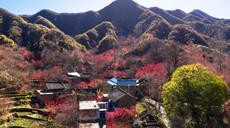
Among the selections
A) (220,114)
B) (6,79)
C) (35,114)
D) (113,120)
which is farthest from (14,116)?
(220,114)

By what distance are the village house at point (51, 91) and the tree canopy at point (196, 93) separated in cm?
2283

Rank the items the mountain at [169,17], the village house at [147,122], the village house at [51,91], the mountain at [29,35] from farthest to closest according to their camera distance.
Answer: the mountain at [169,17]
the mountain at [29,35]
the village house at [51,91]
the village house at [147,122]

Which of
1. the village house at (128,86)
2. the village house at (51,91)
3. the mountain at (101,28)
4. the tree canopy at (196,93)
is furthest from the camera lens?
the mountain at (101,28)

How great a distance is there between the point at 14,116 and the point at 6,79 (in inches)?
481

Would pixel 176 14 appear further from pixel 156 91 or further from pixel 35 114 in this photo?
pixel 35 114

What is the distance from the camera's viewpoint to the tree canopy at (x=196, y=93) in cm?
1559

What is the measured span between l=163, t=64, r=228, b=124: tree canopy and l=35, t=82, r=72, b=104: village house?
74.9ft

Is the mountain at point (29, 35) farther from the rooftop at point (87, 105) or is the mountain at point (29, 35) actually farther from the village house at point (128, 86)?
the rooftop at point (87, 105)

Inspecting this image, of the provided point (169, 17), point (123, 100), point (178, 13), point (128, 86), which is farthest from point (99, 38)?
point (178, 13)

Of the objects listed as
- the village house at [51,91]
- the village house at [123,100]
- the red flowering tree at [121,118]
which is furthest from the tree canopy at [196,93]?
the village house at [51,91]

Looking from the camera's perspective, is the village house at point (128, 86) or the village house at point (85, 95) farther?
the village house at point (128, 86)

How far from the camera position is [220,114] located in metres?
17.3

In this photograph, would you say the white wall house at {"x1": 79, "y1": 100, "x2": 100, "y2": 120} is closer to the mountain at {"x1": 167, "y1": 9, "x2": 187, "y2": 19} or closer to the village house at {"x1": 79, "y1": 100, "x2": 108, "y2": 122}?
the village house at {"x1": 79, "y1": 100, "x2": 108, "y2": 122}

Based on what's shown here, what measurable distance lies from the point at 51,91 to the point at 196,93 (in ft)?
92.3
